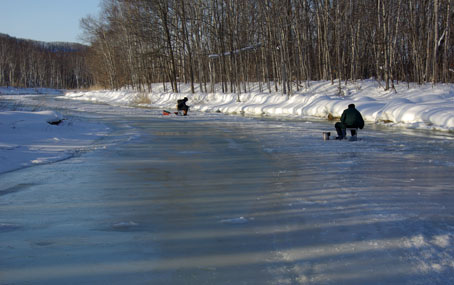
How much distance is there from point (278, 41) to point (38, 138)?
2081 cm

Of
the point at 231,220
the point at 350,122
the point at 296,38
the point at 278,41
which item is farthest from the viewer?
the point at 296,38

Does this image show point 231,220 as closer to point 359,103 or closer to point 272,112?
point 359,103

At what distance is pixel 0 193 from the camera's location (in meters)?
6.24

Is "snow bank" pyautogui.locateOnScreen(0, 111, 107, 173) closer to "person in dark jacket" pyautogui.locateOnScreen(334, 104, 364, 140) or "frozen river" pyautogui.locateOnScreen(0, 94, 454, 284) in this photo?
"frozen river" pyautogui.locateOnScreen(0, 94, 454, 284)

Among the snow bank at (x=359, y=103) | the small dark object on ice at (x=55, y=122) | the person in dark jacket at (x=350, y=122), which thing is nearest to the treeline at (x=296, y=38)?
the snow bank at (x=359, y=103)

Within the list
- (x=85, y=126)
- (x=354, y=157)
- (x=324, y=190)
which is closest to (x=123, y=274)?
(x=324, y=190)

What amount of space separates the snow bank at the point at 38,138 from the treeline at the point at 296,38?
15703mm

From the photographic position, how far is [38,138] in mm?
11602

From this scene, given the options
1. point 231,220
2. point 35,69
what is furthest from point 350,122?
point 35,69

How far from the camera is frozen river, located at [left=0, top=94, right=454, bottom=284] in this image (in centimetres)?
350

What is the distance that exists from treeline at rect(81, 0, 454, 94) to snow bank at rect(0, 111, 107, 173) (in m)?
15.7

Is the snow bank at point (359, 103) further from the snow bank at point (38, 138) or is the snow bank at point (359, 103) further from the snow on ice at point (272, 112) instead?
the snow bank at point (38, 138)

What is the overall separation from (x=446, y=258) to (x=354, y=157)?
18.9 ft

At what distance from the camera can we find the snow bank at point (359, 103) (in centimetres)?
1579
